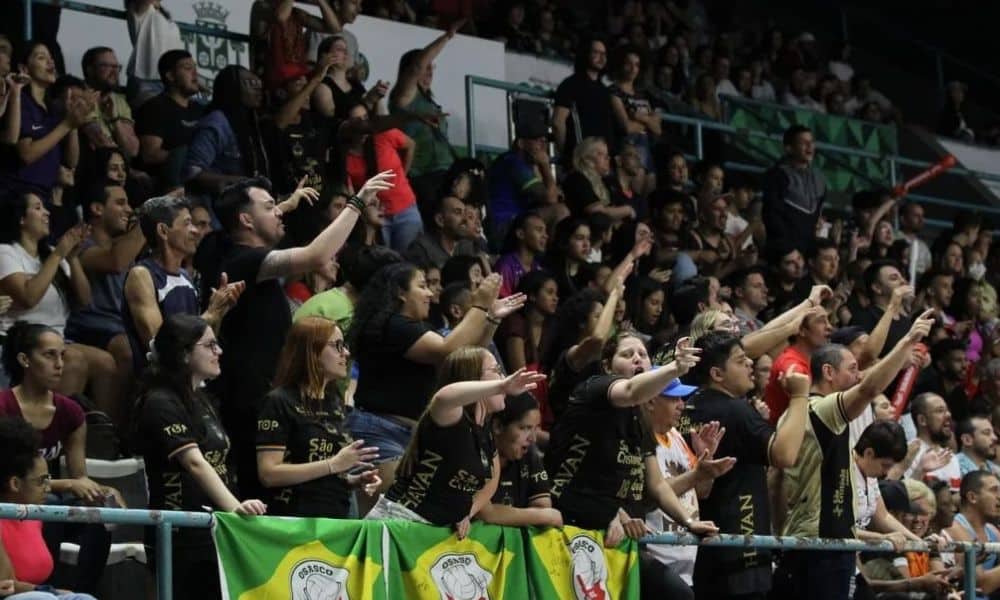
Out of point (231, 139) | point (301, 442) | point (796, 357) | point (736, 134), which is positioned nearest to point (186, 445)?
point (301, 442)

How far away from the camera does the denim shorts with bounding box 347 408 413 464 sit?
7582 mm

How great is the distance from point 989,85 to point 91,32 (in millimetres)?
13109

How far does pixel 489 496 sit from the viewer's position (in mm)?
7031

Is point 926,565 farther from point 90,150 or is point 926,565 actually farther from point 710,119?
point 710,119

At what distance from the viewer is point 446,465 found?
22.4 feet

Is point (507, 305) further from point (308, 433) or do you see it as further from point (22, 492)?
point (22, 492)

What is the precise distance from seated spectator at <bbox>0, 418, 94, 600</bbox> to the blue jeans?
4.87 meters

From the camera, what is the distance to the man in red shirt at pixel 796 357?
938cm

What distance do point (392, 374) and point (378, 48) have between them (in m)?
6.49

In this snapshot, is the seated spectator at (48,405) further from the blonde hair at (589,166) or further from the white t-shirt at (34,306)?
the blonde hair at (589,166)

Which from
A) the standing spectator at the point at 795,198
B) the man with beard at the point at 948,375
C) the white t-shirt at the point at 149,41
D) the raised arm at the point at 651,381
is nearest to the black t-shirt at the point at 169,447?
the raised arm at the point at 651,381

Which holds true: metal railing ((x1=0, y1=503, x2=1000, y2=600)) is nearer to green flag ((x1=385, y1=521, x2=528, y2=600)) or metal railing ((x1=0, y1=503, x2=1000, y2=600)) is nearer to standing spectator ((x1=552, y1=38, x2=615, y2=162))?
green flag ((x1=385, y1=521, x2=528, y2=600))

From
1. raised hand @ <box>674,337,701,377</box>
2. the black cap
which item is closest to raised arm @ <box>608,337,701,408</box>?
raised hand @ <box>674,337,701,377</box>

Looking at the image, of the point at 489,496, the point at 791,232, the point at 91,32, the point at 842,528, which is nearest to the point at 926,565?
the point at 842,528
